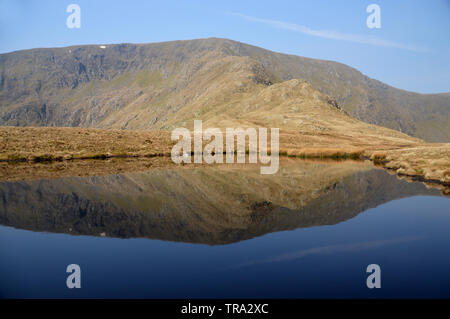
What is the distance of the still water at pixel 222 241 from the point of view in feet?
32.8

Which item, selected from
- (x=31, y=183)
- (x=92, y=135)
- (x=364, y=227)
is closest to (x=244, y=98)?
(x=92, y=135)

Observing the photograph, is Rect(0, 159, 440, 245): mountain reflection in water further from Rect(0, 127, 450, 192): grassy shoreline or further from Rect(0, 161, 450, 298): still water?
Rect(0, 127, 450, 192): grassy shoreline

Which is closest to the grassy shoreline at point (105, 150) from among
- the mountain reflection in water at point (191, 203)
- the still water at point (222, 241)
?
the mountain reflection in water at point (191, 203)

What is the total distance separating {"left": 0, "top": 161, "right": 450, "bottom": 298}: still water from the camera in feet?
32.8

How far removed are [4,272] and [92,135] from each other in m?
71.6

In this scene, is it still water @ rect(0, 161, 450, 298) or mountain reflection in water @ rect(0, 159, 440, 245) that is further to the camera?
mountain reflection in water @ rect(0, 159, 440, 245)

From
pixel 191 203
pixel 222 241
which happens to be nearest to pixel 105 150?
pixel 191 203

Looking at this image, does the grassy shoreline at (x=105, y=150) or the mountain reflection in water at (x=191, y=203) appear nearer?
the mountain reflection in water at (x=191, y=203)

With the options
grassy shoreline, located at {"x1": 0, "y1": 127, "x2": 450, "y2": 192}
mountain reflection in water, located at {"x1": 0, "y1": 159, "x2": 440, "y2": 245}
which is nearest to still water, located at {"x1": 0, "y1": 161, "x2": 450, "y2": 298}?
mountain reflection in water, located at {"x1": 0, "y1": 159, "x2": 440, "y2": 245}

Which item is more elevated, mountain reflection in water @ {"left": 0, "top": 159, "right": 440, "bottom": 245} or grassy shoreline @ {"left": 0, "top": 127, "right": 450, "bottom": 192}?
grassy shoreline @ {"left": 0, "top": 127, "right": 450, "bottom": 192}

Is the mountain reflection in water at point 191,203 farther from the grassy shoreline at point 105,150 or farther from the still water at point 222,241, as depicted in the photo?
the grassy shoreline at point 105,150
